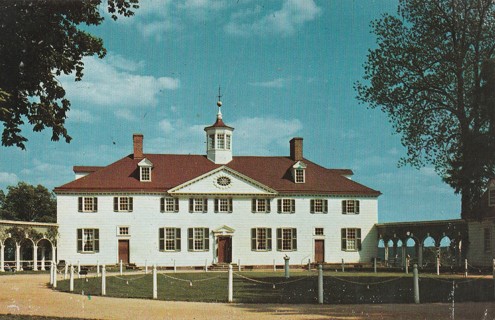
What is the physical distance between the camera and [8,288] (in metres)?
24.7

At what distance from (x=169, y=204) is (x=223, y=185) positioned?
400 centimetres

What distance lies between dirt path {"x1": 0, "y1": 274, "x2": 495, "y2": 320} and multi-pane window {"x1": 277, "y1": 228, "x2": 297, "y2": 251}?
98.1 feet

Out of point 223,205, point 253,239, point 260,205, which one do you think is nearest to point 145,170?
point 223,205

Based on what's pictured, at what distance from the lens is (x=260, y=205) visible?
49.4 m

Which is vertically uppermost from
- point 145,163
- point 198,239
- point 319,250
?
point 145,163

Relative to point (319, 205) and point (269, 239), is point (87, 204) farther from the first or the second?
point (319, 205)

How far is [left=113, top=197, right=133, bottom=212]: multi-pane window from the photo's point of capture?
47750 mm

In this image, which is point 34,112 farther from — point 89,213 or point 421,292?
point 89,213

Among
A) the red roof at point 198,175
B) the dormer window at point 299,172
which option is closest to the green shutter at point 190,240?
the red roof at point 198,175

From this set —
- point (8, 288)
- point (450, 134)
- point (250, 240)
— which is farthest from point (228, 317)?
point (250, 240)

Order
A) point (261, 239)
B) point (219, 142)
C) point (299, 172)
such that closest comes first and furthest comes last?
point (261, 239) < point (299, 172) < point (219, 142)

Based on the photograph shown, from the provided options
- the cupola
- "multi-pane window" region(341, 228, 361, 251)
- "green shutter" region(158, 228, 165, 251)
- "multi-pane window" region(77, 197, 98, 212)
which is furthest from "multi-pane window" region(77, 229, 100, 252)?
"multi-pane window" region(341, 228, 361, 251)

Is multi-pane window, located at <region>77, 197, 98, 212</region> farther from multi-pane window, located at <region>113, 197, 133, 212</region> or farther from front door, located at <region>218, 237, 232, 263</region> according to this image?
front door, located at <region>218, 237, 232, 263</region>

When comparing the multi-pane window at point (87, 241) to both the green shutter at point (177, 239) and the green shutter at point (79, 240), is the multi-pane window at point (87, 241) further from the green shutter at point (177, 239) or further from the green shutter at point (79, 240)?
the green shutter at point (177, 239)
